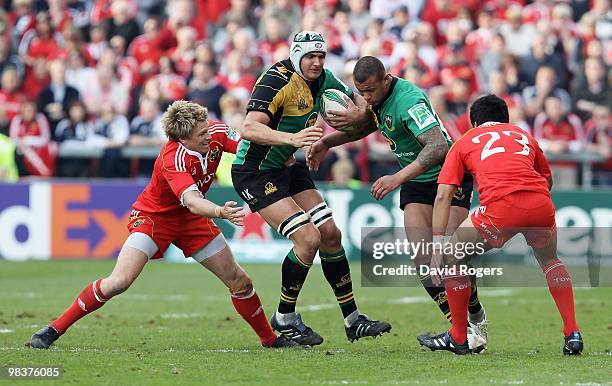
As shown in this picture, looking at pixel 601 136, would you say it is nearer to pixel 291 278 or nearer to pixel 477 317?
pixel 477 317

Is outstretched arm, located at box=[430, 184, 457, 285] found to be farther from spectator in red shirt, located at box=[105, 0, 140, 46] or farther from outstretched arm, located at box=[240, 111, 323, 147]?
spectator in red shirt, located at box=[105, 0, 140, 46]

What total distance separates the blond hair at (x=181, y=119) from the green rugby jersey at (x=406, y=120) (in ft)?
5.27

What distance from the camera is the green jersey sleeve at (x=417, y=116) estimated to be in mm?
9742

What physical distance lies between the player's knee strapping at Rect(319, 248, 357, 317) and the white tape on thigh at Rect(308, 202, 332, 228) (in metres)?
0.29

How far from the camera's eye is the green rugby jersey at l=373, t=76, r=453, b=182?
9.78 m

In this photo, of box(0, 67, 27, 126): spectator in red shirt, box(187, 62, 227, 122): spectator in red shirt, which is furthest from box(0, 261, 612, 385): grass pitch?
box(0, 67, 27, 126): spectator in red shirt

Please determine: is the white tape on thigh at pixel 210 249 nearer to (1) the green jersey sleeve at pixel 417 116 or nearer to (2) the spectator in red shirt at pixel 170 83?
(1) the green jersey sleeve at pixel 417 116

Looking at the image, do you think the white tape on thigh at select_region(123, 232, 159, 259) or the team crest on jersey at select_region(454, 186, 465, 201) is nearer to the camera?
the white tape on thigh at select_region(123, 232, 159, 259)

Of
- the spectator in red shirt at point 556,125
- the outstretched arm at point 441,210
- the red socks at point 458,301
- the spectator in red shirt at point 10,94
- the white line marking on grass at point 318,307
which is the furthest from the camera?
the spectator in red shirt at point 10,94

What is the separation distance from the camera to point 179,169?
9.56 m

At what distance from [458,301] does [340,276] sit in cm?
129

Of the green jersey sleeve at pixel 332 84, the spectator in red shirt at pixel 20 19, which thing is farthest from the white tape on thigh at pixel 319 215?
the spectator in red shirt at pixel 20 19

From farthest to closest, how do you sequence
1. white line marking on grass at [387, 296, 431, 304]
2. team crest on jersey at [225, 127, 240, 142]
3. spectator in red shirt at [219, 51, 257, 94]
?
spectator in red shirt at [219, 51, 257, 94], white line marking on grass at [387, 296, 431, 304], team crest on jersey at [225, 127, 240, 142]

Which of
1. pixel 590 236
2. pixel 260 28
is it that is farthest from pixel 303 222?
pixel 260 28
